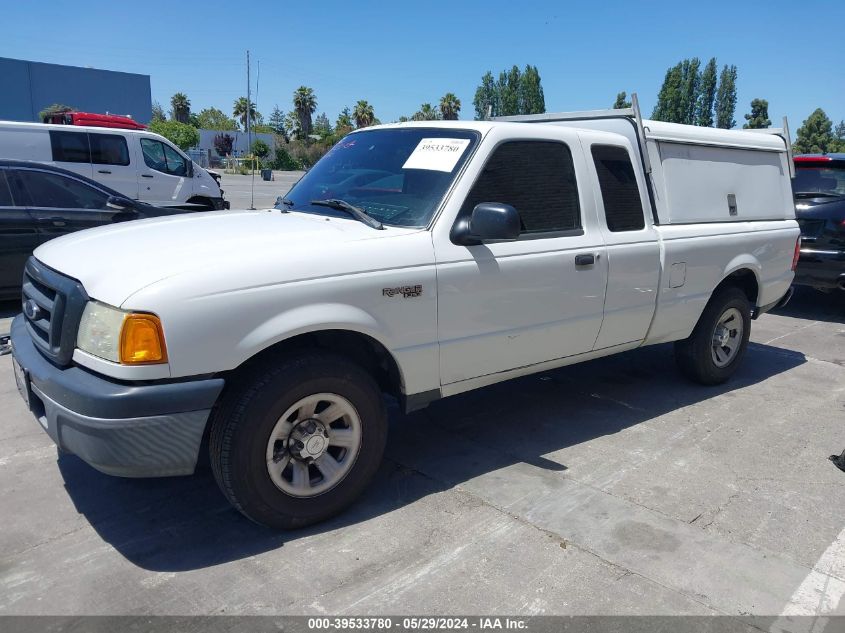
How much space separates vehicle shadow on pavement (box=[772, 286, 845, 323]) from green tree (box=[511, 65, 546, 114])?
60217 mm

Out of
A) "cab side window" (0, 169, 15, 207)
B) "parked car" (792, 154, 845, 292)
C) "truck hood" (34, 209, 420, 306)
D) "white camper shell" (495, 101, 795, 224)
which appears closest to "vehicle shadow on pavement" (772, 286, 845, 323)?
"parked car" (792, 154, 845, 292)

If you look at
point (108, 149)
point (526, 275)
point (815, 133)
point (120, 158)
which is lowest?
point (526, 275)

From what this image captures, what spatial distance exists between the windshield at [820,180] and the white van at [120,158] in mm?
9794

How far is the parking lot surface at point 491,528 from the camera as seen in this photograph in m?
2.82

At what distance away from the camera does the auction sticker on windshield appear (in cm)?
377

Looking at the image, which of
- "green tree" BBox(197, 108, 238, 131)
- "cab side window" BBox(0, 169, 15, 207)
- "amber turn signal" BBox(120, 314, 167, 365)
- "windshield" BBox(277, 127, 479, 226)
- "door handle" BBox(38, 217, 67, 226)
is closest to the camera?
"amber turn signal" BBox(120, 314, 167, 365)

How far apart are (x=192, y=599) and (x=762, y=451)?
11.6 feet

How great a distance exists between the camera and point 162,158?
13.9m

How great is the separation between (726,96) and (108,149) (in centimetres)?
6925

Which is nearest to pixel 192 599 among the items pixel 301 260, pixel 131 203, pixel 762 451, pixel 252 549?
pixel 252 549

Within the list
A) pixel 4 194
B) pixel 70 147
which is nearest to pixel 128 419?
pixel 4 194

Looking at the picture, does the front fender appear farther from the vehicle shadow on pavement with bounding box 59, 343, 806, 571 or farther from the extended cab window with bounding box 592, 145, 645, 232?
the extended cab window with bounding box 592, 145, 645, 232

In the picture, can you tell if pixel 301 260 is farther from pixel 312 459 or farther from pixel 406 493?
pixel 406 493

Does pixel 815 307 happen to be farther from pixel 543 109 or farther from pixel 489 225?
pixel 543 109
